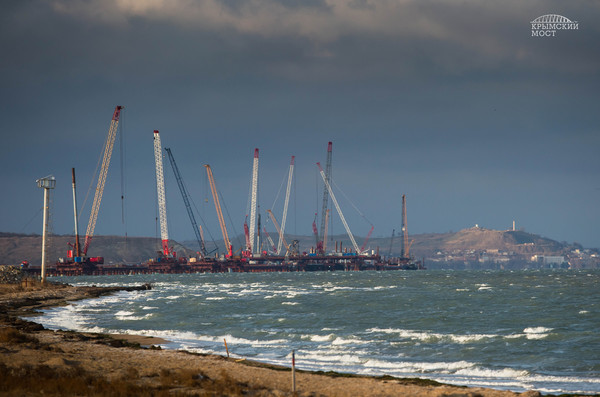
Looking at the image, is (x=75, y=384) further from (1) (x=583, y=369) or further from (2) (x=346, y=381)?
(1) (x=583, y=369)

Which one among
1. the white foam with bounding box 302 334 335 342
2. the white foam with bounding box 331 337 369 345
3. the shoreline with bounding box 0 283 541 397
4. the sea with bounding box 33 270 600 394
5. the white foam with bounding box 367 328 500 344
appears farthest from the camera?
the white foam with bounding box 302 334 335 342

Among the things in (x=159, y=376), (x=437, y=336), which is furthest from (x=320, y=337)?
(x=159, y=376)

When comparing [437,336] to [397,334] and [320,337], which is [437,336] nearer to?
[397,334]

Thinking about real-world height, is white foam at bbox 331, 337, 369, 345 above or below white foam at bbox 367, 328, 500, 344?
below

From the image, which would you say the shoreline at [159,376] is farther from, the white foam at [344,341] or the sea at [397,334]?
the white foam at [344,341]

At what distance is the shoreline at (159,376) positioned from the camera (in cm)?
2164

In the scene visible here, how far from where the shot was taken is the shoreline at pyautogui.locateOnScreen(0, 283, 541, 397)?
21.6 metres

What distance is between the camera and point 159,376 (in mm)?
24766

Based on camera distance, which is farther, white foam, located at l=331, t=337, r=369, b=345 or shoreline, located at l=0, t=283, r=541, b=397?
white foam, located at l=331, t=337, r=369, b=345

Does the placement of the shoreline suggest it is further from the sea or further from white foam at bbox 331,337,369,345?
white foam at bbox 331,337,369,345

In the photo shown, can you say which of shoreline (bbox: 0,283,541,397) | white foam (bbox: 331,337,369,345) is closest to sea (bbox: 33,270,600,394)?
white foam (bbox: 331,337,369,345)

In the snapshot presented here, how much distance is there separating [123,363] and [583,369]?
1990cm

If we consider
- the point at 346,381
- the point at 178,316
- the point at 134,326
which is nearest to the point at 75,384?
the point at 346,381

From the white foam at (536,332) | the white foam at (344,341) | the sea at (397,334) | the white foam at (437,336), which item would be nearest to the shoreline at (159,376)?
the sea at (397,334)
